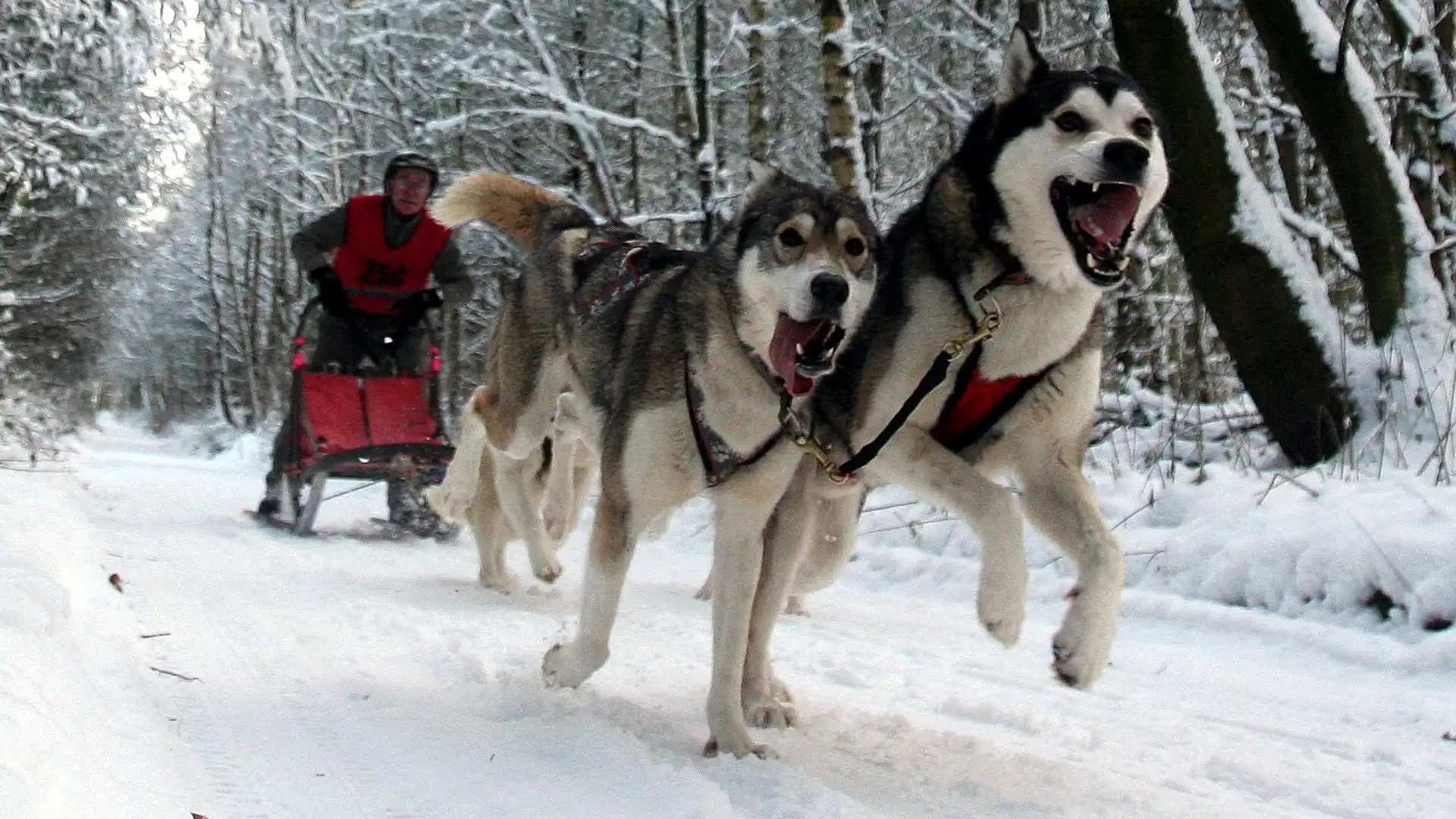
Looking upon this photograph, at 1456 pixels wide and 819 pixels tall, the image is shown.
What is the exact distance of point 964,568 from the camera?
5.85m

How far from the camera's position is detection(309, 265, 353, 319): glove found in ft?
23.3

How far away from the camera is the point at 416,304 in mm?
7418

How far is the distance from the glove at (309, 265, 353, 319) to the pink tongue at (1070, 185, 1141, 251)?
5178mm

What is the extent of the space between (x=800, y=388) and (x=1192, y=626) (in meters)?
2.26

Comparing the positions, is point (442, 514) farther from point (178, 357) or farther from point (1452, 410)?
point (178, 357)

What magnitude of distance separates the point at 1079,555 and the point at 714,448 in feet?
3.02

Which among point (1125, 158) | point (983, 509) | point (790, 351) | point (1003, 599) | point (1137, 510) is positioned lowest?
point (1137, 510)

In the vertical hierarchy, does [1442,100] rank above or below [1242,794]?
above

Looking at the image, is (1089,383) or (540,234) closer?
(1089,383)

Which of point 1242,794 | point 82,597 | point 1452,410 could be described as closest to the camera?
point 1242,794

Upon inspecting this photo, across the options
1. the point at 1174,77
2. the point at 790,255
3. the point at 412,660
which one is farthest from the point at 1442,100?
the point at 412,660

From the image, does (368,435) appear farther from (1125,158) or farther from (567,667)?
(1125,158)

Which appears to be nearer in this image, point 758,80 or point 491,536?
point 491,536

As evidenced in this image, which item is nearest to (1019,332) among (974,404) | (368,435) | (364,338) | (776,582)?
(974,404)
